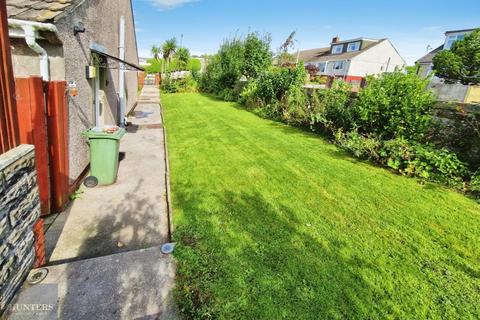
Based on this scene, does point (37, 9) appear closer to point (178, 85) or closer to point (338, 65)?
point (178, 85)

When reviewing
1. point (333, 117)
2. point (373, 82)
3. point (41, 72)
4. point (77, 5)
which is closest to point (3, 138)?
point (41, 72)

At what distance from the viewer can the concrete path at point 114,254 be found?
2689 mm

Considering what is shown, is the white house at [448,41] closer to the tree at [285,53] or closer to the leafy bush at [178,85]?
the tree at [285,53]

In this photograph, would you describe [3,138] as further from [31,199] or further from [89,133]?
[89,133]

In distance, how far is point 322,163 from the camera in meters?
7.37

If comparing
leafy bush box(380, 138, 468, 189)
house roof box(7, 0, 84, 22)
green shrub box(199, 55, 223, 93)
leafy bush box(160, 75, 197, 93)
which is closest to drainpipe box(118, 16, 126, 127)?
house roof box(7, 0, 84, 22)

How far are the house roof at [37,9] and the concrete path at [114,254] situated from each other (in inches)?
122

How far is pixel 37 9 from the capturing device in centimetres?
411

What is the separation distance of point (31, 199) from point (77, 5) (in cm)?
390

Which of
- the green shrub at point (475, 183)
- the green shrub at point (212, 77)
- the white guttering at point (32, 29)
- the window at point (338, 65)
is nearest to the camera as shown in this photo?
the white guttering at point (32, 29)

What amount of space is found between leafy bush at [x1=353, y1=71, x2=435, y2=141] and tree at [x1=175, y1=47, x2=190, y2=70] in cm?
3230

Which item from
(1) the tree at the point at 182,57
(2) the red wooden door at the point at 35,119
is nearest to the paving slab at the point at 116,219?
(2) the red wooden door at the point at 35,119

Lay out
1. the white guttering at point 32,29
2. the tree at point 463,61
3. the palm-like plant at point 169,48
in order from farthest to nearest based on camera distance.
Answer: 1. the palm-like plant at point 169,48
2. the tree at point 463,61
3. the white guttering at point 32,29

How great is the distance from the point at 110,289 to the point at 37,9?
451cm
